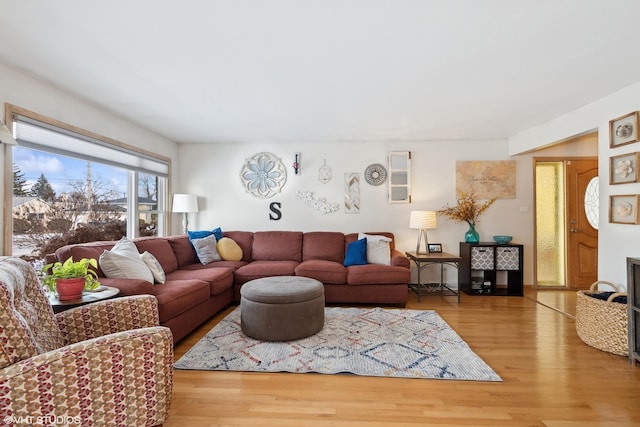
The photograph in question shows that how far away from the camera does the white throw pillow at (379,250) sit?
4.24 meters

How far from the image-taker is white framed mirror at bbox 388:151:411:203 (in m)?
4.95

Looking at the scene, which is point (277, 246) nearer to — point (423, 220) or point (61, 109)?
point (423, 220)

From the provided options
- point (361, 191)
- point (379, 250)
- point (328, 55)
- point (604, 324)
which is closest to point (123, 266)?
point (328, 55)

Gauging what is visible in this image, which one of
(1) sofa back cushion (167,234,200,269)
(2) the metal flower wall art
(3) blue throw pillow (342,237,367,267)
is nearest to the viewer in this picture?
(1) sofa back cushion (167,234,200,269)

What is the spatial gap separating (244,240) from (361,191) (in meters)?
1.93

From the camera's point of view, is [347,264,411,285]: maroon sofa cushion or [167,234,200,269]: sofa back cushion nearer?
[347,264,411,285]: maroon sofa cushion

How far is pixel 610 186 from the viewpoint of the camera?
3035 mm

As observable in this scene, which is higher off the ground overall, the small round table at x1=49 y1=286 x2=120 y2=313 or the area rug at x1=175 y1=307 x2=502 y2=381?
the small round table at x1=49 y1=286 x2=120 y2=313

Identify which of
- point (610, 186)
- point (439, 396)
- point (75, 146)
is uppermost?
point (75, 146)

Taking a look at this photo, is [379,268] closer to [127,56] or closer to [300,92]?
[300,92]

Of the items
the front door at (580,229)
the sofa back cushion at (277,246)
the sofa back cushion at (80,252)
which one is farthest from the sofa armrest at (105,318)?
the front door at (580,229)

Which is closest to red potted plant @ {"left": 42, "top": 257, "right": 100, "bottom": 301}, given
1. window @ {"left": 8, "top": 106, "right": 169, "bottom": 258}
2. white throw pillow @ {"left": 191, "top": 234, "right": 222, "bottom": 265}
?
window @ {"left": 8, "top": 106, "right": 169, "bottom": 258}

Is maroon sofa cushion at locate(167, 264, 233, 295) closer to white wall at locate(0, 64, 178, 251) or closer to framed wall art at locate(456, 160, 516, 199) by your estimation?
white wall at locate(0, 64, 178, 251)

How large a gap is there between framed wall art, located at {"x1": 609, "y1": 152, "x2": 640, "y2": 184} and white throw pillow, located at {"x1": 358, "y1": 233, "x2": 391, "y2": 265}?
2.37 m
